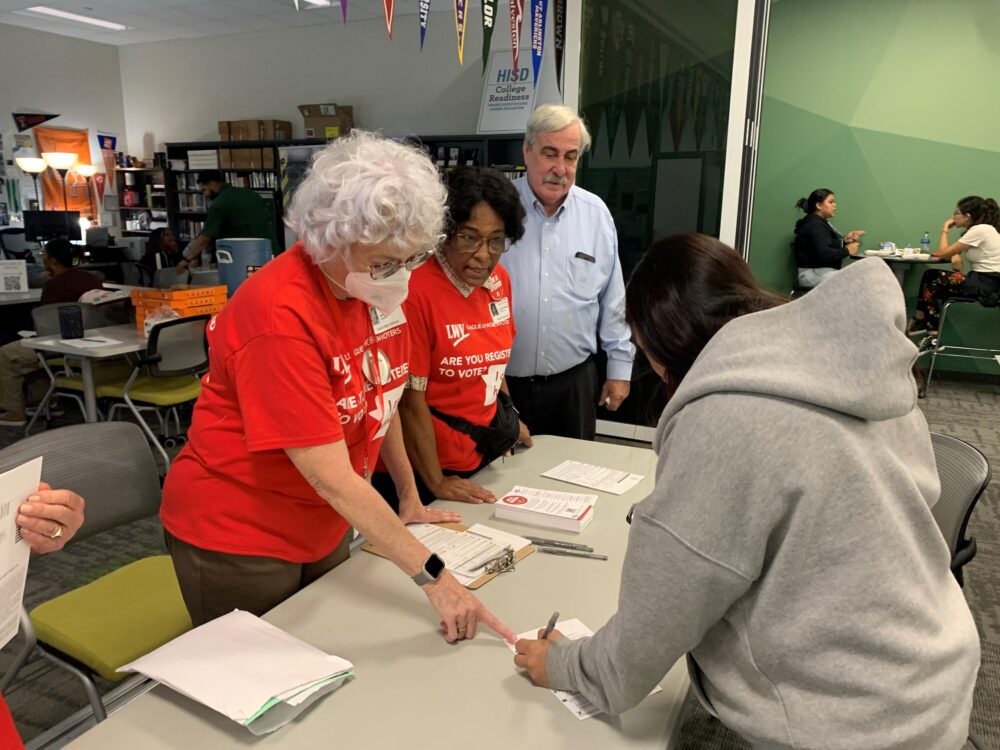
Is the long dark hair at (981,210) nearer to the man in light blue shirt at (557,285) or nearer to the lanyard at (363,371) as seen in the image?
the man in light blue shirt at (557,285)

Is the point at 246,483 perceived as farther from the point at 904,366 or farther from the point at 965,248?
the point at 965,248

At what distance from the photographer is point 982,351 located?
6.40m

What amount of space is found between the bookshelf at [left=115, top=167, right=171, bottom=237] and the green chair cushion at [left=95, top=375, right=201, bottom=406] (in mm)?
6757

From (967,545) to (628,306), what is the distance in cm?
144

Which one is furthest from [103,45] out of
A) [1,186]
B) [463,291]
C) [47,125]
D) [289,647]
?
[289,647]

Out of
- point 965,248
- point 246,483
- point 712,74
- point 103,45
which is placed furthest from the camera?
point 103,45

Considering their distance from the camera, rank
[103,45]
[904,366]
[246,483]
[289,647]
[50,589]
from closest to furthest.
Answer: [904,366], [289,647], [246,483], [50,589], [103,45]

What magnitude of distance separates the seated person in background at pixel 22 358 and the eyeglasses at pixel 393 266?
4.32 metres

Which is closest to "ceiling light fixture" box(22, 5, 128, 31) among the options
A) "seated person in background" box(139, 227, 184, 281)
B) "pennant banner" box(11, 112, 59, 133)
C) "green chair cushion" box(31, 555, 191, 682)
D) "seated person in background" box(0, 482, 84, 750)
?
"pennant banner" box(11, 112, 59, 133)

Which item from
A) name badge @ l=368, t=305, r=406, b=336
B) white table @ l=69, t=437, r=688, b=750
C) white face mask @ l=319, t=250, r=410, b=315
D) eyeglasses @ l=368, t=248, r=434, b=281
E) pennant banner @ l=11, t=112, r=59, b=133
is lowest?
white table @ l=69, t=437, r=688, b=750

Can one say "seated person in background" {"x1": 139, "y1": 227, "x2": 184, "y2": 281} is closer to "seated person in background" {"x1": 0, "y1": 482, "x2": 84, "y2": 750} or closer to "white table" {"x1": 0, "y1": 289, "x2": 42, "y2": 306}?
"white table" {"x1": 0, "y1": 289, "x2": 42, "y2": 306}

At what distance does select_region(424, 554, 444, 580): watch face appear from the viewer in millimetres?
1247

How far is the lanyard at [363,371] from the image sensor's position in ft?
4.25

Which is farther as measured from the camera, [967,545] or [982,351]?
[982,351]
